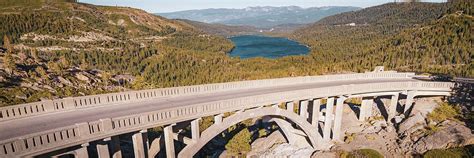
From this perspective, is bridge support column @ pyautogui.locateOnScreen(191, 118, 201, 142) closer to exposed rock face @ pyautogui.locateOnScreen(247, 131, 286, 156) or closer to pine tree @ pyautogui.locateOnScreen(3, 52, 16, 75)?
exposed rock face @ pyautogui.locateOnScreen(247, 131, 286, 156)

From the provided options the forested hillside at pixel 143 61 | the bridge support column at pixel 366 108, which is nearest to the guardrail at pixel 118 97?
the bridge support column at pixel 366 108

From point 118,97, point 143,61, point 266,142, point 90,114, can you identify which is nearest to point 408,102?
point 266,142

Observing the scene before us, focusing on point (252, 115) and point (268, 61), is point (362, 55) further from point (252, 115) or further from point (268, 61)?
point (252, 115)

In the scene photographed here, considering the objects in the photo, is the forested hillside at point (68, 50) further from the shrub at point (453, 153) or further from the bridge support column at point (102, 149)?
the shrub at point (453, 153)

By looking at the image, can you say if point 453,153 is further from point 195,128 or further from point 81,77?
point 81,77

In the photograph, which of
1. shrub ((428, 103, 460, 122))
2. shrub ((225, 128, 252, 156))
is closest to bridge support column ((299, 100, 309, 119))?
shrub ((225, 128, 252, 156))

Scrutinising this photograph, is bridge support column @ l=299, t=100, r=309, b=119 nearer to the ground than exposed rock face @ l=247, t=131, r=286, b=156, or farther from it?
farther from it
